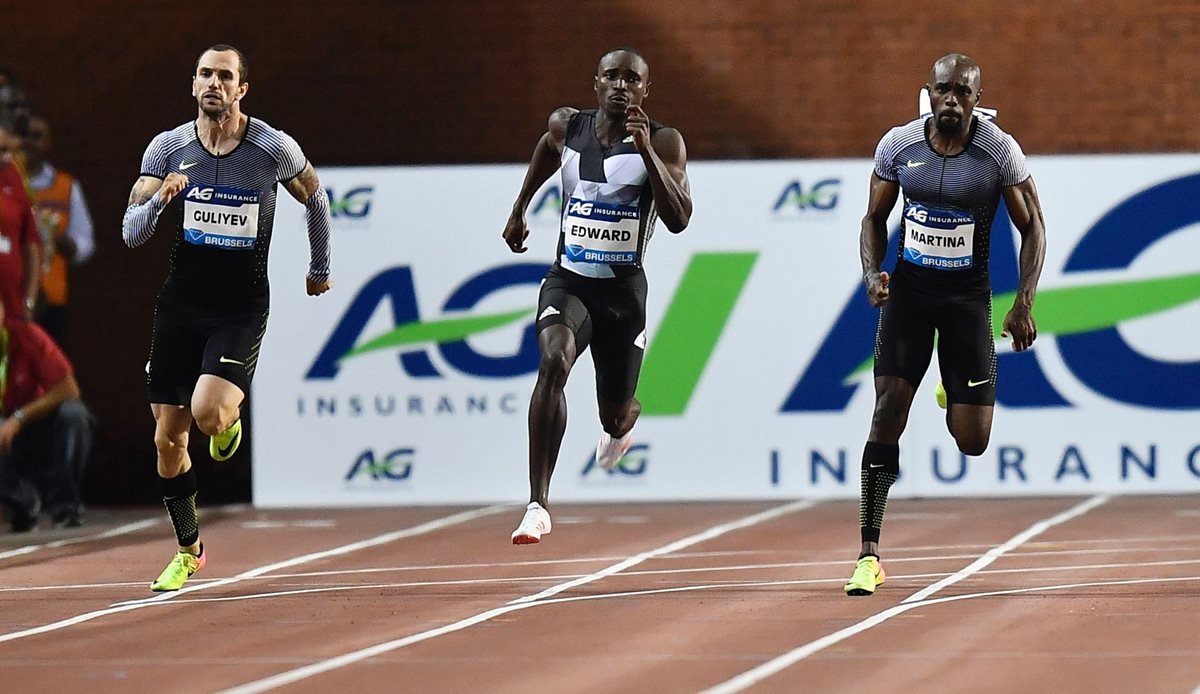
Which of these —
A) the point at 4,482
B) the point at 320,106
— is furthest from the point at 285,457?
the point at 320,106

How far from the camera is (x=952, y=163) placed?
8.83 meters

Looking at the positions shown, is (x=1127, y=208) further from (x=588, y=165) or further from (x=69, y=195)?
(x=69, y=195)

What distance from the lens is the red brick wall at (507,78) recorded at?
49.9 feet

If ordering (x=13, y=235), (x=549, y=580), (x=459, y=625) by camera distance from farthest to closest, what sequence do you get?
(x=13, y=235) < (x=549, y=580) < (x=459, y=625)

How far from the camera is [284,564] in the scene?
10.9 m

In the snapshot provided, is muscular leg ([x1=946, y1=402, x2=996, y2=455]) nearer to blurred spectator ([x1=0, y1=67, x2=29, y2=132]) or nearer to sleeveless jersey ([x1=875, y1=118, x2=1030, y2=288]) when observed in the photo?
sleeveless jersey ([x1=875, y1=118, x2=1030, y2=288])

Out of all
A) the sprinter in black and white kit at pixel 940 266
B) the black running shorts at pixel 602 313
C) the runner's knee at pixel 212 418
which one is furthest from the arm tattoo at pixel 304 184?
the sprinter in black and white kit at pixel 940 266

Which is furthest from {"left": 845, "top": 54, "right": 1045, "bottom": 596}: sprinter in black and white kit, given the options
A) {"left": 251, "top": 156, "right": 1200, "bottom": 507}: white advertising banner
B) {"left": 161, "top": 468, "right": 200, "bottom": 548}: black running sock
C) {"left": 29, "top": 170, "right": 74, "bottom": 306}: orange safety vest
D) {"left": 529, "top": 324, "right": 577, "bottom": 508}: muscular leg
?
{"left": 29, "top": 170, "right": 74, "bottom": 306}: orange safety vest

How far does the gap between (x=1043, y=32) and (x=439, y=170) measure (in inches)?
179

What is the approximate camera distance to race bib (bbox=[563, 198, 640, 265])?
9.41 meters

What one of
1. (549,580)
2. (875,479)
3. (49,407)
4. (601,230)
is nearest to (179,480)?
(549,580)

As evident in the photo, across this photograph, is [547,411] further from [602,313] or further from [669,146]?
[669,146]

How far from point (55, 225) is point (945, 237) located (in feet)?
25.6

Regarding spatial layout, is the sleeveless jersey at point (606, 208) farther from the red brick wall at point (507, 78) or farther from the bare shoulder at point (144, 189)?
the red brick wall at point (507, 78)
